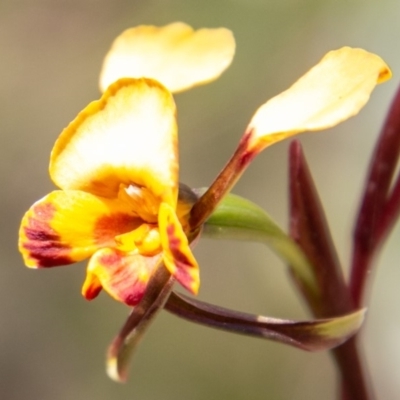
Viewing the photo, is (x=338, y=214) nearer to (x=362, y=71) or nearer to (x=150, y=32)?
(x=150, y=32)

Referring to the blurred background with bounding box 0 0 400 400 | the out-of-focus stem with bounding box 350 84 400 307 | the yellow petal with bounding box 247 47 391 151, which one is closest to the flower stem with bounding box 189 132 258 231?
the yellow petal with bounding box 247 47 391 151

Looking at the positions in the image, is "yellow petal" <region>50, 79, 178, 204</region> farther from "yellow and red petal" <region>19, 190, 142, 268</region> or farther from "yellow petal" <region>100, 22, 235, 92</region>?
"yellow petal" <region>100, 22, 235, 92</region>

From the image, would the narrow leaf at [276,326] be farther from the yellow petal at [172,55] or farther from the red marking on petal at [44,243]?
the yellow petal at [172,55]

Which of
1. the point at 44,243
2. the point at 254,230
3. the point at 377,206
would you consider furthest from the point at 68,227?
the point at 377,206

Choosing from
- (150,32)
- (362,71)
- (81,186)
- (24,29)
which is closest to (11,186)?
(24,29)

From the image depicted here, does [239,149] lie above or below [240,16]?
above

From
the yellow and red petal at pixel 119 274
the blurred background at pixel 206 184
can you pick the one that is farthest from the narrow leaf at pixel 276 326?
the blurred background at pixel 206 184

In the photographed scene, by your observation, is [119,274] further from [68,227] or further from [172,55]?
[172,55]
